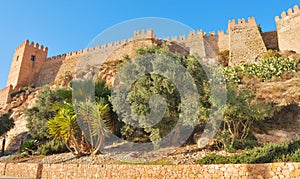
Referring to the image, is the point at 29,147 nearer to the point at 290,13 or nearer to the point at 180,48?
the point at 180,48

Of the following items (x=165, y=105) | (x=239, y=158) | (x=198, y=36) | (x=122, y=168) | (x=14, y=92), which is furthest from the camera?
(x=14, y=92)

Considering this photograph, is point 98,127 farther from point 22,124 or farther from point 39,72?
point 39,72

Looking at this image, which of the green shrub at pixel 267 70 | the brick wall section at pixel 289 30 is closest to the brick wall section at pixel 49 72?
the green shrub at pixel 267 70

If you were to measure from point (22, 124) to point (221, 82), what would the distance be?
19909mm

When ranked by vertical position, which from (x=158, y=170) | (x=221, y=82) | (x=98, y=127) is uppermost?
(x=221, y=82)

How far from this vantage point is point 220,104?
26.7ft

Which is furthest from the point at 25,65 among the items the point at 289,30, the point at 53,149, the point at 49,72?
the point at 289,30

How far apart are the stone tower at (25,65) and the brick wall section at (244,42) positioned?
28823 millimetres

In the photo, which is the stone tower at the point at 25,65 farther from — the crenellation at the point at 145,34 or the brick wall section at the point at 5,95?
the crenellation at the point at 145,34

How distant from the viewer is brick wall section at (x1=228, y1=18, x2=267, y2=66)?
23.7 meters

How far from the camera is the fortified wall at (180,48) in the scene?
2353 centimetres

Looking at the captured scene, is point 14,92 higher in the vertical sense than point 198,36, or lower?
lower

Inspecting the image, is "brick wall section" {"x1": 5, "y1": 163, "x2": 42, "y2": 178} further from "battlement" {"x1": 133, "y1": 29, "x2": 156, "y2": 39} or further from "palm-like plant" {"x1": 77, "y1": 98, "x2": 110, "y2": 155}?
"battlement" {"x1": 133, "y1": 29, "x2": 156, "y2": 39}

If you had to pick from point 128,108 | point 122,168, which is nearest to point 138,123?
point 128,108
